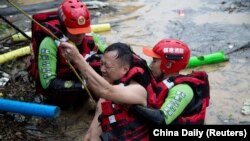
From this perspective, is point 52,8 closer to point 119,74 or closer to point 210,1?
point 210,1

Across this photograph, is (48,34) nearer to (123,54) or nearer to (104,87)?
(123,54)

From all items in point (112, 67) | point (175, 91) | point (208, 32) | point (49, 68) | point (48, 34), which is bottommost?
point (208, 32)

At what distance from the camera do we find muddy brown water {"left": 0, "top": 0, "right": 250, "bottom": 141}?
5059mm

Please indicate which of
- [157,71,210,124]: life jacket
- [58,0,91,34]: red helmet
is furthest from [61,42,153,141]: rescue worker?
[58,0,91,34]: red helmet

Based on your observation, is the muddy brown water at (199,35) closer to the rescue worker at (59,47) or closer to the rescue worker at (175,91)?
the rescue worker at (59,47)

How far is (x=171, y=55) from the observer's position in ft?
12.1

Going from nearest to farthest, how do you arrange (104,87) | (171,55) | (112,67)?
(104,87), (112,67), (171,55)

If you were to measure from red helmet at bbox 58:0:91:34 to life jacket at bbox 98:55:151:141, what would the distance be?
1.28 meters

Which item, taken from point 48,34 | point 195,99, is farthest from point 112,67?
point 48,34

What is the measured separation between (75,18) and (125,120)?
5.16ft

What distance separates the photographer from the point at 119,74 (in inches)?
130

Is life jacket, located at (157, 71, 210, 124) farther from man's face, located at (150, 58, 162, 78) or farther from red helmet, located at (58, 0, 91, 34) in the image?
red helmet, located at (58, 0, 91, 34)

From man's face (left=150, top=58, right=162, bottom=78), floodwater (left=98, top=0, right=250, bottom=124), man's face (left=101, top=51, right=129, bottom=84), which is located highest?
man's face (left=101, top=51, right=129, bottom=84)

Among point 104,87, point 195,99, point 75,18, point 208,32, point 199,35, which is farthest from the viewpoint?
point 208,32
